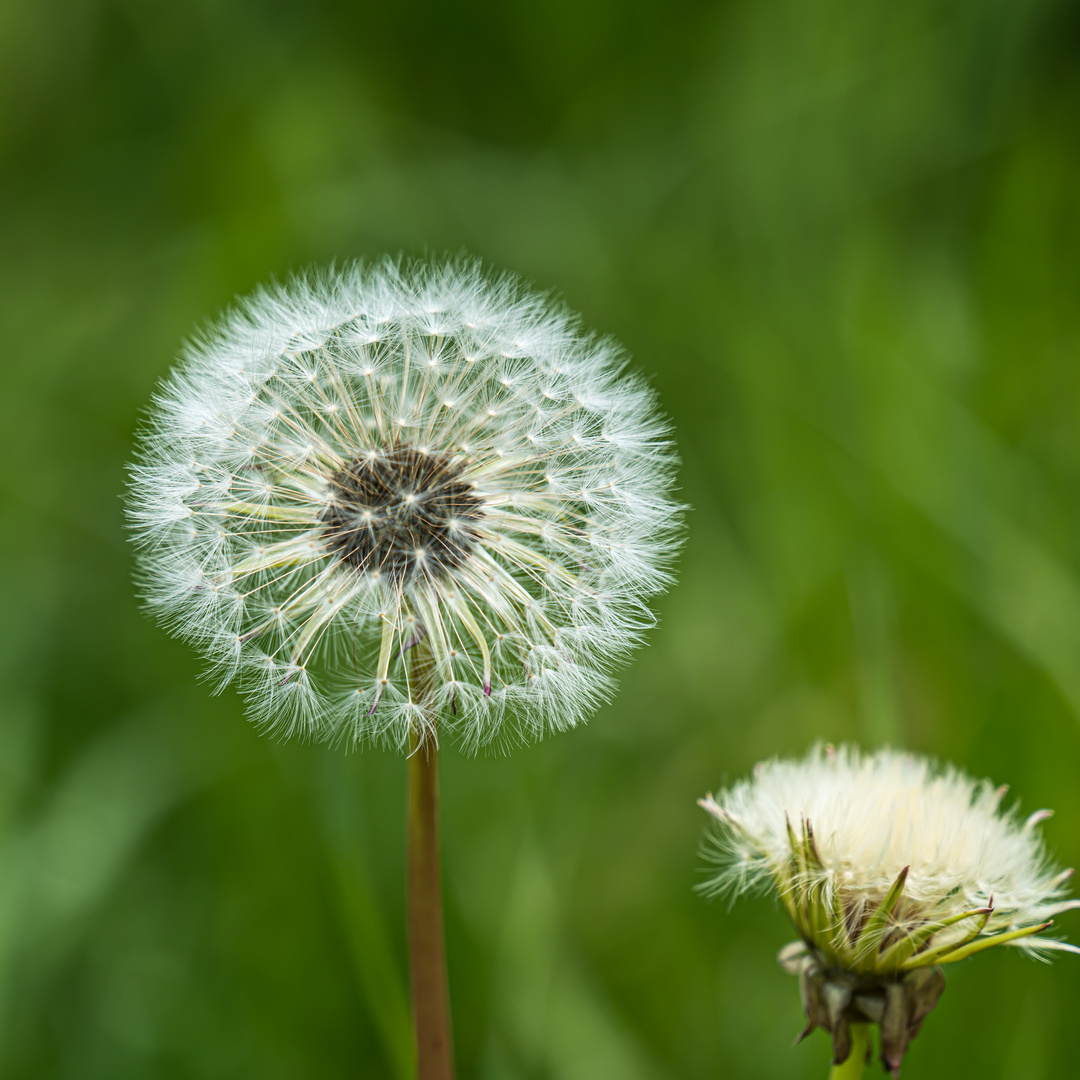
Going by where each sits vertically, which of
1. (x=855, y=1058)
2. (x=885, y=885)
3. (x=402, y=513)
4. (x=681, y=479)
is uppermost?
(x=681, y=479)

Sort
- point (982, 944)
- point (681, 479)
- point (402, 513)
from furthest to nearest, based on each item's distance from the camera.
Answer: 1. point (681, 479)
2. point (402, 513)
3. point (982, 944)

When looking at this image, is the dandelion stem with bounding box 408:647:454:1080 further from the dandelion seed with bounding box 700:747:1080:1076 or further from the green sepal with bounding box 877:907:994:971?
the green sepal with bounding box 877:907:994:971

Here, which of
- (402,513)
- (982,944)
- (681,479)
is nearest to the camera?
(982,944)

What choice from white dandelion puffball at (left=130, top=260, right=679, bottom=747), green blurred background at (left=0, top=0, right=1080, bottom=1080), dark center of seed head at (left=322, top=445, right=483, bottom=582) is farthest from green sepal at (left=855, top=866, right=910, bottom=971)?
green blurred background at (left=0, top=0, right=1080, bottom=1080)

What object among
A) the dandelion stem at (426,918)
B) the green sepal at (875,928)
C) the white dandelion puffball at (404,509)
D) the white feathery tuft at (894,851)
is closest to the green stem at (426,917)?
the dandelion stem at (426,918)

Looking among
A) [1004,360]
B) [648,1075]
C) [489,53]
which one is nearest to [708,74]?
[489,53]

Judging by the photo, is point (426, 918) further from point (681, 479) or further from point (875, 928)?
point (681, 479)

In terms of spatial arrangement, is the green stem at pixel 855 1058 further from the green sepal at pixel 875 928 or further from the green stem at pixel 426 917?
the green stem at pixel 426 917

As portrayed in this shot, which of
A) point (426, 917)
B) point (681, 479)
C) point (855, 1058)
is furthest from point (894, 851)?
point (681, 479)

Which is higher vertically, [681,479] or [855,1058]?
[681,479]
